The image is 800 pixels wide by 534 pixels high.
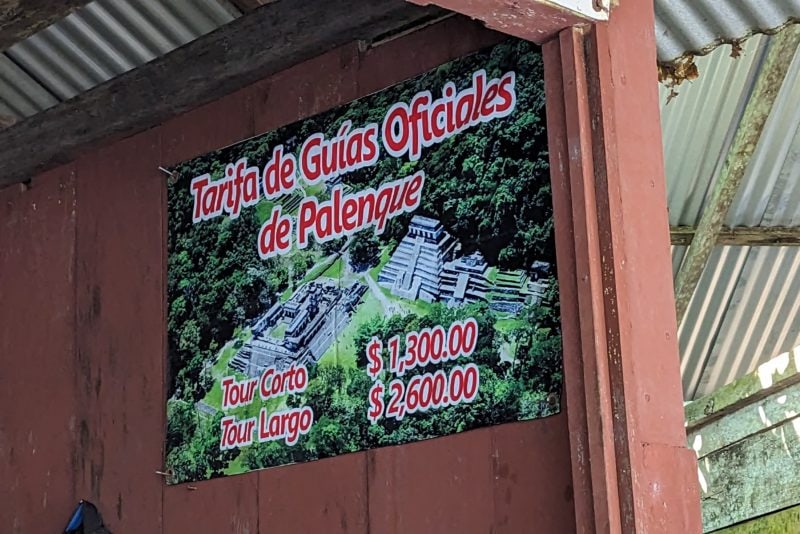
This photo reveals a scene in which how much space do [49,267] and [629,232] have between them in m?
2.73

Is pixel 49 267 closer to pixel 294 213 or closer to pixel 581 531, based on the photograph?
pixel 294 213

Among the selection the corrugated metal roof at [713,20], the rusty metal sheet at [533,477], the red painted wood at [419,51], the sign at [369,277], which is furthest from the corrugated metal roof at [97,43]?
the rusty metal sheet at [533,477]

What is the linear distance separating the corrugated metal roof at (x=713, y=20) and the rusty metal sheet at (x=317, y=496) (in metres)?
1.75

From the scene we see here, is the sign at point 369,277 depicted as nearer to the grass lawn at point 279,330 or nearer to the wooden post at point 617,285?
the grass lawn at point 279,330

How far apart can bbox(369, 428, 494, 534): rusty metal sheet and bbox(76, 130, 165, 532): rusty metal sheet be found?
1.04 m

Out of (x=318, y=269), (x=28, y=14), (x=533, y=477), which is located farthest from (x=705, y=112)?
(x=28, y=14)

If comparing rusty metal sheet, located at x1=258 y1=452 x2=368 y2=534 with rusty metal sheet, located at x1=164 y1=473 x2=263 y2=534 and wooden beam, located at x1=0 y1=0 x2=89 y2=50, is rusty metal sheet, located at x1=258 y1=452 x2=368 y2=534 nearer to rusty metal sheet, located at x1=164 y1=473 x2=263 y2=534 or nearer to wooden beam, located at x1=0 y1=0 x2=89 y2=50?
rusty metal sheet, located at x1=164 y1=473 x2=263 y2=534

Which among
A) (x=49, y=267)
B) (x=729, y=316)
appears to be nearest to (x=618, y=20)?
(x=49, y=267)

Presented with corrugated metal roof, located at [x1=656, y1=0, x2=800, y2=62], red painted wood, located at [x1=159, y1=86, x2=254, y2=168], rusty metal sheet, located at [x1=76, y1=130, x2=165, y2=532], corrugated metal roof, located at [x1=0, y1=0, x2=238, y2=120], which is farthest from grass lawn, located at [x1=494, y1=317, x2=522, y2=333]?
corrugated metal roof, located at [x1=0, y1=0, x2=238, y2=120]

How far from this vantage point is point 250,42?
13.6 ft

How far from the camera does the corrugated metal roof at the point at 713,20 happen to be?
12.6 feet

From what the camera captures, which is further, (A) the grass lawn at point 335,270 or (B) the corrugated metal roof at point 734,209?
(B) the corrugated metal roof at point 734,209

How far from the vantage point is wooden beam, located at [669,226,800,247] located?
7887mm

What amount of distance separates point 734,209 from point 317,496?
4.82 m
